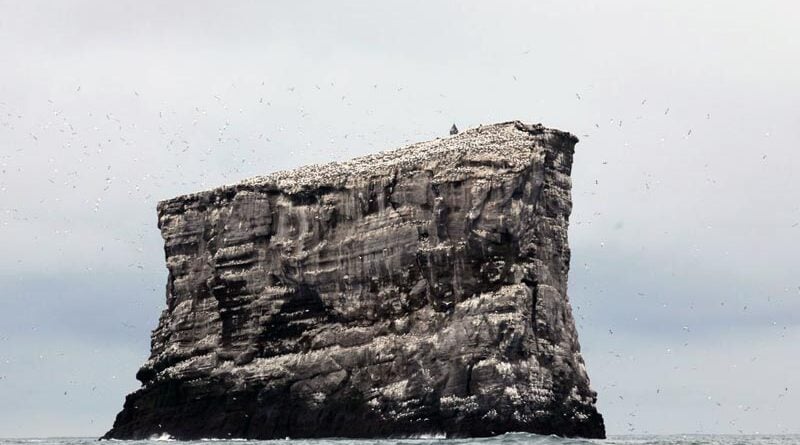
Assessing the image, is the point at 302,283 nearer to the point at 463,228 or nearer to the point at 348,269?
the point at 348,269

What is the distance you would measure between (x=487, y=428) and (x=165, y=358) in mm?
26390

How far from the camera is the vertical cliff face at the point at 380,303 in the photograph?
94000 millimetres

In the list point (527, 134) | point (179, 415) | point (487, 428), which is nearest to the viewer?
point (487, 428)

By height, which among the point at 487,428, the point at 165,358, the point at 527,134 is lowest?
the point at 487,428

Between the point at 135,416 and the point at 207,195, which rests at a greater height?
the point at 207,195

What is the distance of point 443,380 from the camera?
93.8 metres

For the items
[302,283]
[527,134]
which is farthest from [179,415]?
[527,134]

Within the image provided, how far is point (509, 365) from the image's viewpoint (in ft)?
304

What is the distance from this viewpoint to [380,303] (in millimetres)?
100188

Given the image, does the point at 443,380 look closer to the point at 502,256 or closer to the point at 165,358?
the point at 502,256

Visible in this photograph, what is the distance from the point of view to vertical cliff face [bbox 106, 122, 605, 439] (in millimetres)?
94000

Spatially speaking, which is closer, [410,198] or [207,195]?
[410,198]

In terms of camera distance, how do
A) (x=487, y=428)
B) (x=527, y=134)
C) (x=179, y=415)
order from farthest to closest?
(x=179, y=415)
(x=527, y=134)
(x=487, y=428)

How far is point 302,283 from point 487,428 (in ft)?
59.0
